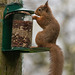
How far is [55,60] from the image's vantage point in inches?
136

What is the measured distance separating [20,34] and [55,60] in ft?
1.85

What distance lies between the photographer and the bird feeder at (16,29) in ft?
11.0

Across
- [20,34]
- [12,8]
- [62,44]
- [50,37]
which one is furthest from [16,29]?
[62,44]

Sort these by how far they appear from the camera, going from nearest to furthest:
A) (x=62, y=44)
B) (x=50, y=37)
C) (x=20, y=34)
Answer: (x=20, y=34) < (x=50, y=37) < (x=62, y=44)

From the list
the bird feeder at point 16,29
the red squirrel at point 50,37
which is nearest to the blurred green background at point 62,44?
the red squirrel at point 50,37

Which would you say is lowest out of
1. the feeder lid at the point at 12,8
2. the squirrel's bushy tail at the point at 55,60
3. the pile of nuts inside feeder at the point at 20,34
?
the squirrel's bushy tail at the point at 55,60

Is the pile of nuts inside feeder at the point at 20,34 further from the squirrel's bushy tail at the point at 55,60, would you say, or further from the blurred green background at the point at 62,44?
the blurred green background at the point at 62,44

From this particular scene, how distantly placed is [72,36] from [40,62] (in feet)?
4.74

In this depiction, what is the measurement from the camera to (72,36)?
9.40 metres

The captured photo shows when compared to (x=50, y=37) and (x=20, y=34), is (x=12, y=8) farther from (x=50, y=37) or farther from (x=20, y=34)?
(x=50, y=37)

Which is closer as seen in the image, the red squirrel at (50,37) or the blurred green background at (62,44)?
the red squirrel at (50,37)

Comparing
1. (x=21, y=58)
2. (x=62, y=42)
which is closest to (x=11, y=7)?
(x=21, y=58)

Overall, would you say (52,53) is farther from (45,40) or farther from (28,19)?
(28,19)

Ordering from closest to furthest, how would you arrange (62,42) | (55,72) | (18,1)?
(55,72)
(18,1)
(62,42)
